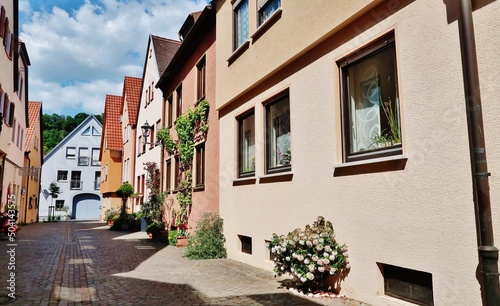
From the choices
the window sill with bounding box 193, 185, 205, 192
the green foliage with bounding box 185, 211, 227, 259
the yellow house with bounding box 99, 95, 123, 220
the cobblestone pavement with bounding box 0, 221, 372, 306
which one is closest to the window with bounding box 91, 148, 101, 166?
the yellow house with bounding box 99, 95, 123, 220

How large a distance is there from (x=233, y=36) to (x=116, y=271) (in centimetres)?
648

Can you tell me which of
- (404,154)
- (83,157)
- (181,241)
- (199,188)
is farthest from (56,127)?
(404,154)

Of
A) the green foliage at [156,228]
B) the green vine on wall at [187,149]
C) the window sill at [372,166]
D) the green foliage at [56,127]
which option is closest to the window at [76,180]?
the green foliage at [56,127]

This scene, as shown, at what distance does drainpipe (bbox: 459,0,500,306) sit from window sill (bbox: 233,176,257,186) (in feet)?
17.8

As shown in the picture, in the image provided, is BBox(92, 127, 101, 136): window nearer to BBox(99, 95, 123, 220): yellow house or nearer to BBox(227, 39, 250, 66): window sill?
BBox(99, 95, 123, 220): yellow house

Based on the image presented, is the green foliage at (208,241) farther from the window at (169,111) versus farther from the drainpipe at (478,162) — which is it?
the window at (169,111)

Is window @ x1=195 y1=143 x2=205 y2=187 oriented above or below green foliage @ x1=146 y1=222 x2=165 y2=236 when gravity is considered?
above

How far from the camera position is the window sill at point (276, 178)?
23.9 ft

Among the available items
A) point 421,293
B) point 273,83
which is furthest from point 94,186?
point 421,293

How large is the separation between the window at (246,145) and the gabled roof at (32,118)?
2745 centimetres

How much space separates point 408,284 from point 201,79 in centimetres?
1087

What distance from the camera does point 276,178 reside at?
25.5ft

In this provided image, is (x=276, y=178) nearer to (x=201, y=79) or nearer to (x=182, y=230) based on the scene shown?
(x=182, y=230)

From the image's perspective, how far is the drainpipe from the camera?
360 centimetres
